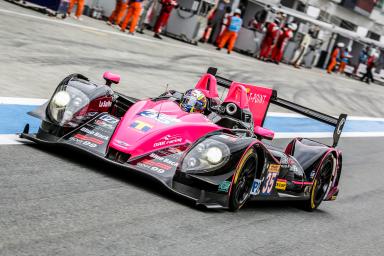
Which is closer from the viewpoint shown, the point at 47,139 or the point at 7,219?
the point at 7,219

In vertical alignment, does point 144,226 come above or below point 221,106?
below

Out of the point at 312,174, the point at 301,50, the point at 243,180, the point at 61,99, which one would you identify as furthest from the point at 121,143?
the point at 301,50

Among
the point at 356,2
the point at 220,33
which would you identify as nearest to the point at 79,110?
the point at 220,33

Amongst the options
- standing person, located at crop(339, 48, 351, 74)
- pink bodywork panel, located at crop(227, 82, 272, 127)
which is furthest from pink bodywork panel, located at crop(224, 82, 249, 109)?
standing person, located at crop(339, 48, 351, 74)

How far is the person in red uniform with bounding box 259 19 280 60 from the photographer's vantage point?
3262 centimetres

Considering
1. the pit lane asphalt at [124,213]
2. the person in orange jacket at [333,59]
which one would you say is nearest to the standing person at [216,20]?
the person in orange jacket at [333,59]

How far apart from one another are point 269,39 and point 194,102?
24606mm

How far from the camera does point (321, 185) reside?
9.74m

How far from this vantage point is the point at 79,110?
26.0 feet

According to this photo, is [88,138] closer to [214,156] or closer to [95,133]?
[95,133]

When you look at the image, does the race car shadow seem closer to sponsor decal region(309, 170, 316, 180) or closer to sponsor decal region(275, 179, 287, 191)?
sponsor decal region(275, 179, 287, 191)

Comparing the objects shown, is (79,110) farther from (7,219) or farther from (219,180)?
(7,219)

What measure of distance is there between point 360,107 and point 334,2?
2407 centimetres

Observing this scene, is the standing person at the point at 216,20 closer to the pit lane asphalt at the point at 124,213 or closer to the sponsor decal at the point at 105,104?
the pit lane asphalt at the point at 124,213
